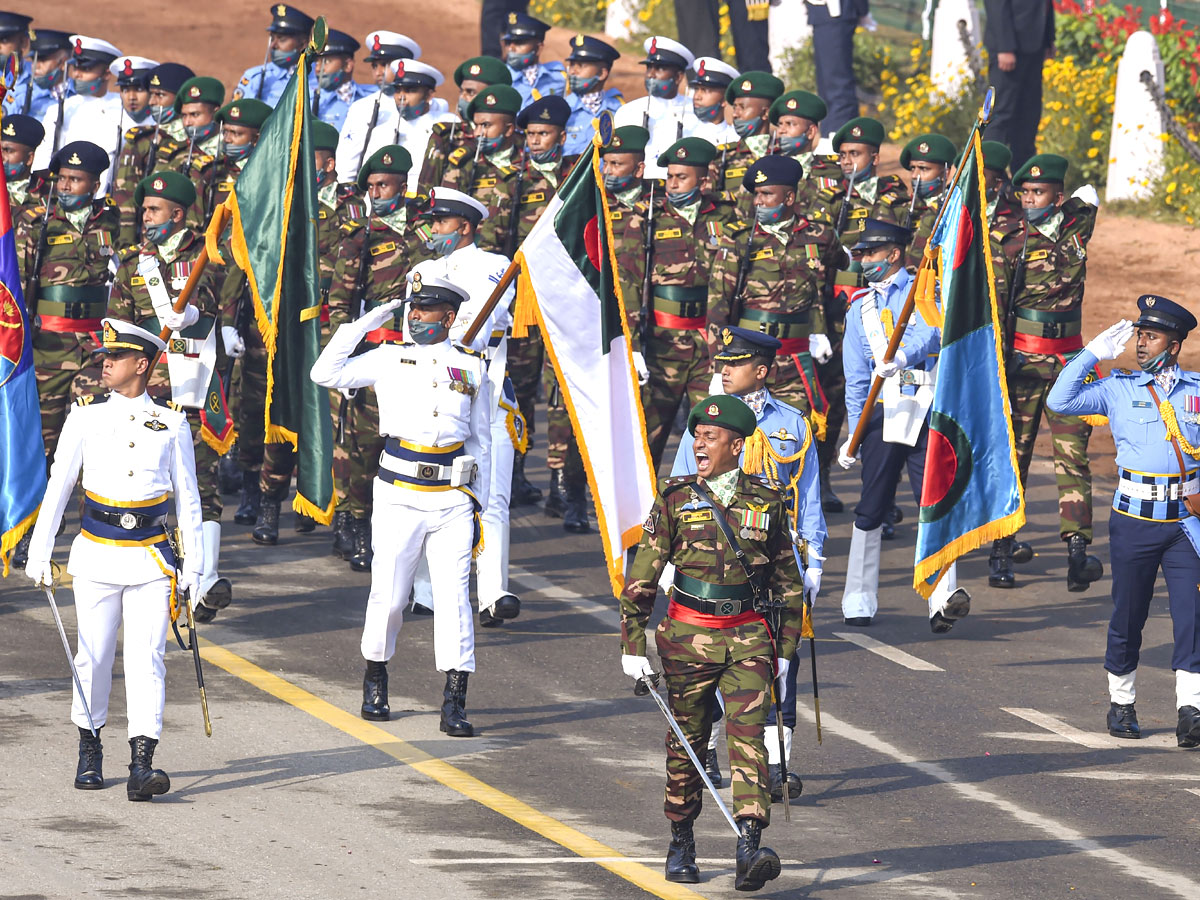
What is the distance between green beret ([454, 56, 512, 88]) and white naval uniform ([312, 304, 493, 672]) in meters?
6.91

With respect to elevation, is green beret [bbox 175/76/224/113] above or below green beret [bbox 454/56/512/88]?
below

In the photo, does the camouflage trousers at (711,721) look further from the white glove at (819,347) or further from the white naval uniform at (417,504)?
the white glove at (819,347)

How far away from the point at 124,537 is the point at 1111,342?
5263 mm

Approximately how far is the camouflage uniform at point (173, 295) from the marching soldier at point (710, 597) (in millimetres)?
5088

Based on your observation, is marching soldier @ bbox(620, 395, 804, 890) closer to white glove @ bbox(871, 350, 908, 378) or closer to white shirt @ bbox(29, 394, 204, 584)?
white shirt @ bbox(29, 394, 204, 584)

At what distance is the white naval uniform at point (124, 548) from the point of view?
10.2 metres

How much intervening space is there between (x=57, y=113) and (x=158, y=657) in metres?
10.0

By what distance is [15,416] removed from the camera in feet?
40.4

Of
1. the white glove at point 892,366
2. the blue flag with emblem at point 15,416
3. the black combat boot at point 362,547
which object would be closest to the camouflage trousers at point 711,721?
the blue flag with emblem at point 15,416

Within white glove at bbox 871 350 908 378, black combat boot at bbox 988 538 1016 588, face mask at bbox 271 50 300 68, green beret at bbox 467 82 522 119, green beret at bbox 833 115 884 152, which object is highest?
face mask at bbox 271 50 300 68

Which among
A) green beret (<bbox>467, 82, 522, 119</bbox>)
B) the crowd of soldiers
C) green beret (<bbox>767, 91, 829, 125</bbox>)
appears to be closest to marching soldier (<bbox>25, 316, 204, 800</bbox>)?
the crowd of soldiers

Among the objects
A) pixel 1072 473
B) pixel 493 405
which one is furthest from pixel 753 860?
pixel 1072 473

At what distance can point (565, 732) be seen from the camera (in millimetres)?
11398

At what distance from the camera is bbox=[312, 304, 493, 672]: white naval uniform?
37.4 feet
